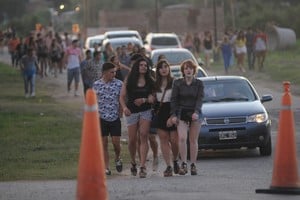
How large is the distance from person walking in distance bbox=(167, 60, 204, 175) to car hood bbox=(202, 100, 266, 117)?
2.88 m

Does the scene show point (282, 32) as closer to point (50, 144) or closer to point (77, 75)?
point (77, 75)

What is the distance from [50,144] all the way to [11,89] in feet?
62.3

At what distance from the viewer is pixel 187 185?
13375mm

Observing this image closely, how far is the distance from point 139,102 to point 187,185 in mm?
2480

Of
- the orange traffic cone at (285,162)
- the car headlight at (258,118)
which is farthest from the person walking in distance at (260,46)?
the orange traffic cone at (285,162)

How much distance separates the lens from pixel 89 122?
10109mm

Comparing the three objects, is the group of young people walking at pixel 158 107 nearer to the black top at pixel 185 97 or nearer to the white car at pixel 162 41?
the black top at pixel 185 97

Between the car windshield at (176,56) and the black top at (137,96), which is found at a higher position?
the black top at (137,96)

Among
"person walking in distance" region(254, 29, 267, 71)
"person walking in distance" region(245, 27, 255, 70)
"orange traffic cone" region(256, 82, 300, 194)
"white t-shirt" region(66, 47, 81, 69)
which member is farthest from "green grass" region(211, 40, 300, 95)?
"orange traffic cone" region(256, 82, 300, 194)

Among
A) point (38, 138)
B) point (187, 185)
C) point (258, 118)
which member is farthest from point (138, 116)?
point (38, 138)

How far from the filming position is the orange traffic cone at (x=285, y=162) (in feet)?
39.2

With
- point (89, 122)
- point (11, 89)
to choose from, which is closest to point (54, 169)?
point (89, 122)

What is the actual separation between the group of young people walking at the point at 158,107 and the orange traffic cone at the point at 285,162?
323 centimetres

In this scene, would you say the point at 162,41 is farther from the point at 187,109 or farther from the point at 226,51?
the point at 187,109
